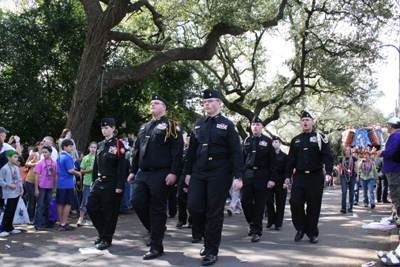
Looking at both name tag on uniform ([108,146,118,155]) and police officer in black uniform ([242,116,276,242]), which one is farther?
police officer in black uniform ([242,116,276,242])

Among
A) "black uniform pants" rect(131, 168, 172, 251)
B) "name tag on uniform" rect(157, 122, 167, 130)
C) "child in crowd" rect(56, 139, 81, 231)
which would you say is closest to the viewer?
"black uniform pants" rect(131, 168, 172, 251)

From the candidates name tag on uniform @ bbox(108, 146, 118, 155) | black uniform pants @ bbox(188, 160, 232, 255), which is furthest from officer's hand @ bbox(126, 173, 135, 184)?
black uniform pants @ bbox(188, 160, 232, 255)

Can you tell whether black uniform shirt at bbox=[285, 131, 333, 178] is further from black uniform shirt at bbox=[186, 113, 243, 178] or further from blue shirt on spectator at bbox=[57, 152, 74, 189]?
blue shirt on spectator at bbox=[57, 152, 74, 189]

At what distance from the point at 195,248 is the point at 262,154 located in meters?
2.34

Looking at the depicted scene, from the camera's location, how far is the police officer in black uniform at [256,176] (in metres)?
6.54

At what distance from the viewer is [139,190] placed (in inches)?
205

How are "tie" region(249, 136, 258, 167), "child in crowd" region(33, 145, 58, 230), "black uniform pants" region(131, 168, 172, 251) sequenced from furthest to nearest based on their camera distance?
"child in crowd" region(33, 145, 58, 230) < "tie" region(249, 136, 258, 167) < "black uniform pants" region(131, 168, 172, 251)

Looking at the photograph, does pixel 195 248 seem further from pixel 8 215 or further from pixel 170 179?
pixel 8 215

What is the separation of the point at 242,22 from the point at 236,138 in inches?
446

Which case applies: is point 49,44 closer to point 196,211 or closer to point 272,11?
point 272,11

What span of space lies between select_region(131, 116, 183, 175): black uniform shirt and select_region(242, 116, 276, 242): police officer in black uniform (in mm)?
2018

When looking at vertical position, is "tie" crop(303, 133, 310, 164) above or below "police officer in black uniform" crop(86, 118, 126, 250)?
above

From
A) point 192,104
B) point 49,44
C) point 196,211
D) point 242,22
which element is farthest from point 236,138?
point 192,104

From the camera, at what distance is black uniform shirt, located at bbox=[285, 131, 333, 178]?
251 inches
